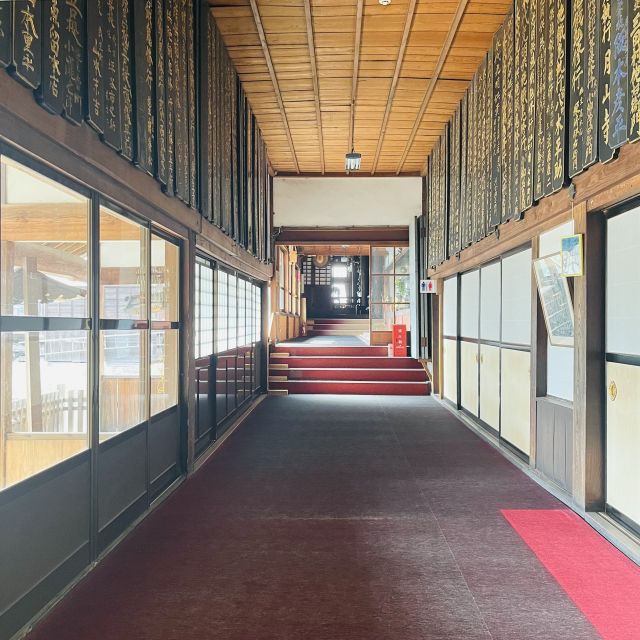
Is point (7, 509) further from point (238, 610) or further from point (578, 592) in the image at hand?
point (578, 592)

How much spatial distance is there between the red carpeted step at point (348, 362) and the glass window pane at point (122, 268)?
21.3ft

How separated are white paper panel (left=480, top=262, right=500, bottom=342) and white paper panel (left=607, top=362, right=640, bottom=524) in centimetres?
227

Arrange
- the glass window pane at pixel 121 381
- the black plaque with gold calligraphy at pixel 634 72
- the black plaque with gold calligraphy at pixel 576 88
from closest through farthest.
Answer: the black plaque with gold calligraphy at pixel 634 72 < the glass window pane at pixel 121 381 < the black plaque with gold calligraphy at pixel 576 88

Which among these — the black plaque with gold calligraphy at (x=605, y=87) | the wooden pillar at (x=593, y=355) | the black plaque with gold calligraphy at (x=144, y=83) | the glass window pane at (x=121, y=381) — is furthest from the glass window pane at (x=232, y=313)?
the black plaque with gold calligraphy at (x=605, y=87)

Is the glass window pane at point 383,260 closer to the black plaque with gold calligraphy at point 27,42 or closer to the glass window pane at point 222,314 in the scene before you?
the glass window pane at point 222,314

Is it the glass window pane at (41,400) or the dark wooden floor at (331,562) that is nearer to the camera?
the glass window pane at (41,400)

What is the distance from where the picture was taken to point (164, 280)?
3.96m

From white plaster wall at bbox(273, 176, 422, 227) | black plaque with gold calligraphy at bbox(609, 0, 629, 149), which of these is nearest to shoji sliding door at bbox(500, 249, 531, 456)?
black plaque with gold calligraphy at bbox(609, 0, 629, 149)

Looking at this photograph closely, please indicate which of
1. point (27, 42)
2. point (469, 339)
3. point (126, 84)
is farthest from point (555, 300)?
point (27, 42)

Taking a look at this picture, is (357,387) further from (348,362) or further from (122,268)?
(122,268)

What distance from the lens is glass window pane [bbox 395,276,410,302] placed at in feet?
39.1

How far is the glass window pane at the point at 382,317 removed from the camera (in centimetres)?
1216

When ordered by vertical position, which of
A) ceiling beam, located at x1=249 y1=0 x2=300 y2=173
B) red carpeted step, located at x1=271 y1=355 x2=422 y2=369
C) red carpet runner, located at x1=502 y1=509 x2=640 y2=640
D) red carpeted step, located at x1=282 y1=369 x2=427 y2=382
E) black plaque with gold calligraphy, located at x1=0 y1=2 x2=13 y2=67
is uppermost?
ceiling beam, located at x1=249 y1=0 x2=300 y2=173

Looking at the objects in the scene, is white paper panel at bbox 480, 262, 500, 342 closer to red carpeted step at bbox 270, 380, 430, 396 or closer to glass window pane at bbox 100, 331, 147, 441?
red carpeted step at bbox 270, 380, 430, 396
